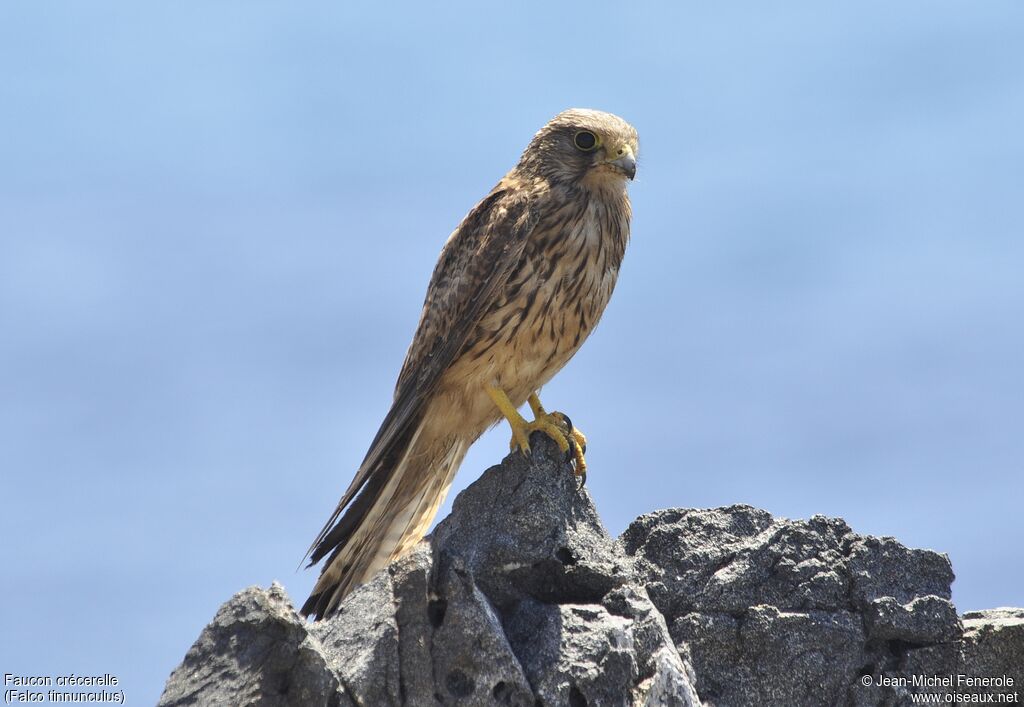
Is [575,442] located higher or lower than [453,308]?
lower

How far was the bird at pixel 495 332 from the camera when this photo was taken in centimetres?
604

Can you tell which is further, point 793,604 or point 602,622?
point 793,604

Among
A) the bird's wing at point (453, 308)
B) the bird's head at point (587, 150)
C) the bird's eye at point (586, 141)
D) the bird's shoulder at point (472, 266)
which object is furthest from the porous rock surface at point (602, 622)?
the bird's eye at point (586, 141)

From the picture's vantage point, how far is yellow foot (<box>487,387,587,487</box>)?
19.1 ft

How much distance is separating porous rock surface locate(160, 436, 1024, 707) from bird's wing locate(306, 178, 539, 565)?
61 centimetres

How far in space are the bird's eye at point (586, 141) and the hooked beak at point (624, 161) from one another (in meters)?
0.13

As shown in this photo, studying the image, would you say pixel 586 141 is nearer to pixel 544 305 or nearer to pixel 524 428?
pixel 544 305

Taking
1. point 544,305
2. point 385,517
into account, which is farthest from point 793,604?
point 385,517

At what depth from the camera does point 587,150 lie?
6.41m

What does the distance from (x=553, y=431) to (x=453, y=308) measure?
83 cm

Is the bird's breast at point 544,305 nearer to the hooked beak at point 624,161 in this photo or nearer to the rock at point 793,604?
the hooked beak at point 624,161

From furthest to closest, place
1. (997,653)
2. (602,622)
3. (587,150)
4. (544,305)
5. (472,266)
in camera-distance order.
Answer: (587,150), (472,266), (544,305), (997,653), (602,622)

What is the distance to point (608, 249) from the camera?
624 cm

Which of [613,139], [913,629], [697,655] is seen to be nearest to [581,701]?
[697,655]
